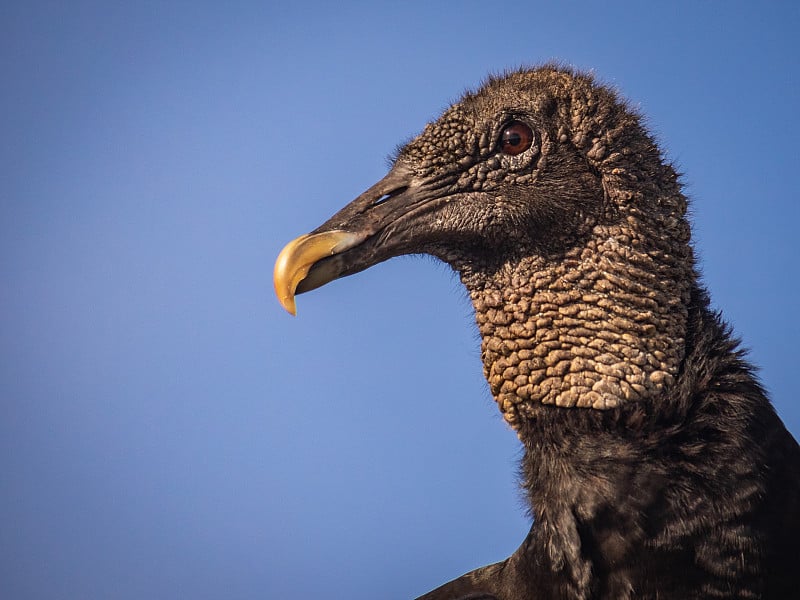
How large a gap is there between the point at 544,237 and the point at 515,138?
1.13 ft

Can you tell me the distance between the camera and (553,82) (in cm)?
295

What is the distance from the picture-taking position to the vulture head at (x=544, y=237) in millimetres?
2658

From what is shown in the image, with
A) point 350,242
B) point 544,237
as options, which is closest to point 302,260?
point 350,242

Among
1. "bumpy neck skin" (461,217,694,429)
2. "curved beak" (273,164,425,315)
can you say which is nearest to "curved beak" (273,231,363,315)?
"curved beak" (273,164,425,315)

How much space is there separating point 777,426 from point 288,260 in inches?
60.6

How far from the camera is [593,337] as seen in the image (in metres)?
2.68

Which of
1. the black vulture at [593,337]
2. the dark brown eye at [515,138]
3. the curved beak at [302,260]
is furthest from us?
the dark brown eye at [515,138]

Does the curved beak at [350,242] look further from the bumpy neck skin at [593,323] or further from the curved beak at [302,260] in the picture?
the bumpy neck skin at [593,323]

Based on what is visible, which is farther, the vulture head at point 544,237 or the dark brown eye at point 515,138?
the dark brown eye at point 515,138

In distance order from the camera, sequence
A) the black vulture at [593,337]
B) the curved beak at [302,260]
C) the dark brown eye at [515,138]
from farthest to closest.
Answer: the dark brown eye at [515,138] → the curved beak at [302,260] → the black vulture at [593,337]

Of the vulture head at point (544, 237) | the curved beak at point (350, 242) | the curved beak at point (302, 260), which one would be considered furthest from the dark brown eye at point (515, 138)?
the curved beak at point (302, 260)

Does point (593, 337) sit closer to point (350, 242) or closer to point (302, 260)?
point (350, 242)

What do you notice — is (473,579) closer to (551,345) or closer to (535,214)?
(551,345)

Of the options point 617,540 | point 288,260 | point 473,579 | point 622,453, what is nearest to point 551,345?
point 622,453
